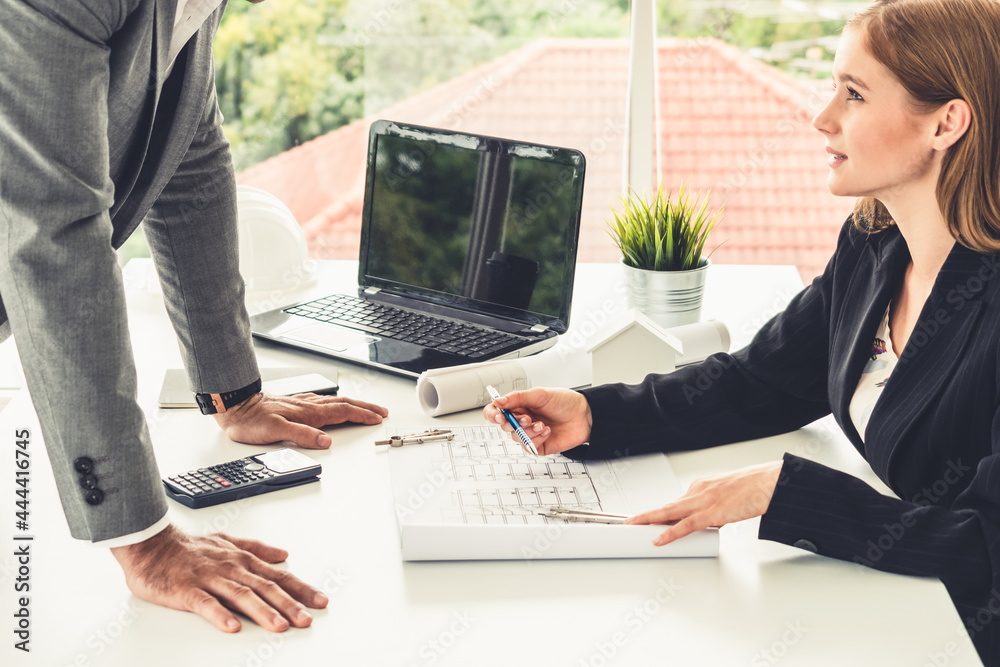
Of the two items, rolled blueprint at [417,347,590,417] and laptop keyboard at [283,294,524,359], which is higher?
rolled blueprint at [417,347,590,417]

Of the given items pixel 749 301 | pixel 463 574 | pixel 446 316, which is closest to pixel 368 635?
pixel 463 574

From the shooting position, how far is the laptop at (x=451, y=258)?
58.3 inches

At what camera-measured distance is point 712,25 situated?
3098mm

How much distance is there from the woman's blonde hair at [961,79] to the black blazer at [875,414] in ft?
0.16

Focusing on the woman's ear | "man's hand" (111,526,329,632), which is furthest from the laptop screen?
"man's hand" (111,526,329,632)

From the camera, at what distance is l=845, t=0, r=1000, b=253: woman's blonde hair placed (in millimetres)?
1081

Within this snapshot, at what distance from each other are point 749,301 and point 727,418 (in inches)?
25.3

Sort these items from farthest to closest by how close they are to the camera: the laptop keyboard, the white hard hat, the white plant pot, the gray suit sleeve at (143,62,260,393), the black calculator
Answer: the white hard hat, the white plant pot, the laptop keyboard, the gray suit sleeve at (143,62,260,393), the black calculator

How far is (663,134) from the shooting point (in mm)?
4016

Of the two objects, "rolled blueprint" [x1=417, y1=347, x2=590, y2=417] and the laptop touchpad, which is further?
the laptop touchpad

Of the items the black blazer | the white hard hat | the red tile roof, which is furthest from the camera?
the red tile roof

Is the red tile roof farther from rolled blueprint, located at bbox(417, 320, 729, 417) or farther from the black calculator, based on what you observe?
the black calculator

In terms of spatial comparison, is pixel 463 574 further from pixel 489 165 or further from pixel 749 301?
pixel 749 301

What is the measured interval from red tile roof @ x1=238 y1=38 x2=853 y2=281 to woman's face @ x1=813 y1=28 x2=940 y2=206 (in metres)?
1.70
